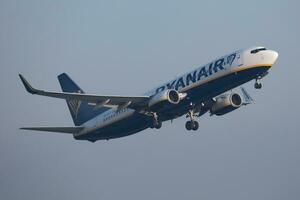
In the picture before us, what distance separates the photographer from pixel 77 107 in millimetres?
79688

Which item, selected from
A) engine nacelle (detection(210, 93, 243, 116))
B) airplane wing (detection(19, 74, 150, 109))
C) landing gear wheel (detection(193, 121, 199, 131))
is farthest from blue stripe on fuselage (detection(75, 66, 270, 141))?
engine nacelle (detection(210, 93, 243, 116))

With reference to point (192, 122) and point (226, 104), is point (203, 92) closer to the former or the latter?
point (192, 122)

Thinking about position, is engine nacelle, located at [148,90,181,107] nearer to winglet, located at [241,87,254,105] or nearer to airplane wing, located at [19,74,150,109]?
airplane wing, located at [19,74,150,109]

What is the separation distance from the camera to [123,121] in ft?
231

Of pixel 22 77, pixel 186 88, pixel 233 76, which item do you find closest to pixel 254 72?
pixel 233 76

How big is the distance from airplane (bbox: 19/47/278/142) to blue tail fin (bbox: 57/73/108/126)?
1.70 m

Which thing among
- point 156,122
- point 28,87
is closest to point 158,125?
point 156,122

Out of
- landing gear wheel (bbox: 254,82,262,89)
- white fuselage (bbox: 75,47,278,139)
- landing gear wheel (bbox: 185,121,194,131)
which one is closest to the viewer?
landing gear wheel (bbox: 254,82,262,89)

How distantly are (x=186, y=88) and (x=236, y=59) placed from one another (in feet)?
18.0

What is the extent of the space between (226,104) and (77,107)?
18.6 meters

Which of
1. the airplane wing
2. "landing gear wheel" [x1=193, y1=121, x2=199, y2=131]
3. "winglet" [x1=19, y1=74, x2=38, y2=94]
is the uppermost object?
the airplane wing

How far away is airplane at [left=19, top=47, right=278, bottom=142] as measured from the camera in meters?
63.5

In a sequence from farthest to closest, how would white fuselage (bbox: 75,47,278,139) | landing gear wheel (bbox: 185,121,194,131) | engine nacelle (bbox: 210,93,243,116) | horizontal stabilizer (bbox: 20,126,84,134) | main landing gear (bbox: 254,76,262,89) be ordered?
1. engine nacelle (bbox: 210,93,243,116)
2. landing gear wheel (bbox: 185,121,194,131)
3. horizontal stabilizer (bbox: 20,126,84,134)
4. white fuselage (bbox: 75,47,278,139)
5. main landing gear (bbox: 254,76,262,89)

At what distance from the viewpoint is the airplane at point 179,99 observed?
208 feet
